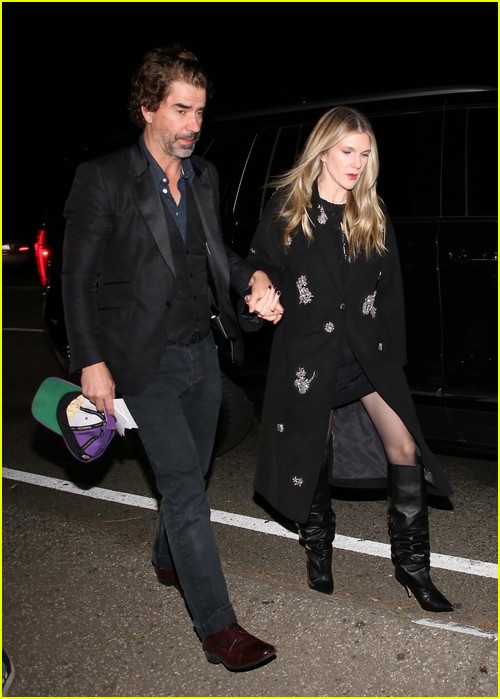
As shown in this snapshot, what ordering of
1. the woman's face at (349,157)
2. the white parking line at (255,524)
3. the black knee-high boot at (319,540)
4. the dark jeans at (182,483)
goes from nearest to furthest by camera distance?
1. the dark jeans at (182,483)
2. the woman's face at (349,157)
3. the black knee-high boot at (319,540)
4. the white parking line at (255,524)

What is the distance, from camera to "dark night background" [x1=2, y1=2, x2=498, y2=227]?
19719 mm

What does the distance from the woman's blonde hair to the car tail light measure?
275 cm

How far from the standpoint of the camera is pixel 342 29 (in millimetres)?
20938

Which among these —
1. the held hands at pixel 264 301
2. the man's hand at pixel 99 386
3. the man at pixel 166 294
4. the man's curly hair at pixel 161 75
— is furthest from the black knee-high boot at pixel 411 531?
the man's curly hair at pixel 161 75

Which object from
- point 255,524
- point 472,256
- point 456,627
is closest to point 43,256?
point 255,524

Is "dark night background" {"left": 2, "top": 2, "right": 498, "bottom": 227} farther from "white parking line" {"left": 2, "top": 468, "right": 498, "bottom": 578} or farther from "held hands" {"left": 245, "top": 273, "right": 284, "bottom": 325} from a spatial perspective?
"held hands" {"left": 245, "top": 273, "right": 284, "bottom": 325}

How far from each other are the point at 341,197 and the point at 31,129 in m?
25.6

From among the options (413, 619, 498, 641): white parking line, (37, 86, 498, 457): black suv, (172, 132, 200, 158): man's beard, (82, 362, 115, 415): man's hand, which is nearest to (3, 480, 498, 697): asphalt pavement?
(413, 619, 498, 641): white parking line

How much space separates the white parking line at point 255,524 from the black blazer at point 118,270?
5.15 ft

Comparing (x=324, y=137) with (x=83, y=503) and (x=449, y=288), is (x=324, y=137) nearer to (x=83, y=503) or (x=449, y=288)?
(x=449, y=288)

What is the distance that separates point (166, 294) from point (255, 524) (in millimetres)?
1806

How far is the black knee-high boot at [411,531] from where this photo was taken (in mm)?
3607

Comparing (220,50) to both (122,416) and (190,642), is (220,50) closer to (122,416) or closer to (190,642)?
(122,416)

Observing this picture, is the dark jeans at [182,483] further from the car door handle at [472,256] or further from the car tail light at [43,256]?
the car tail light at [43,256]
